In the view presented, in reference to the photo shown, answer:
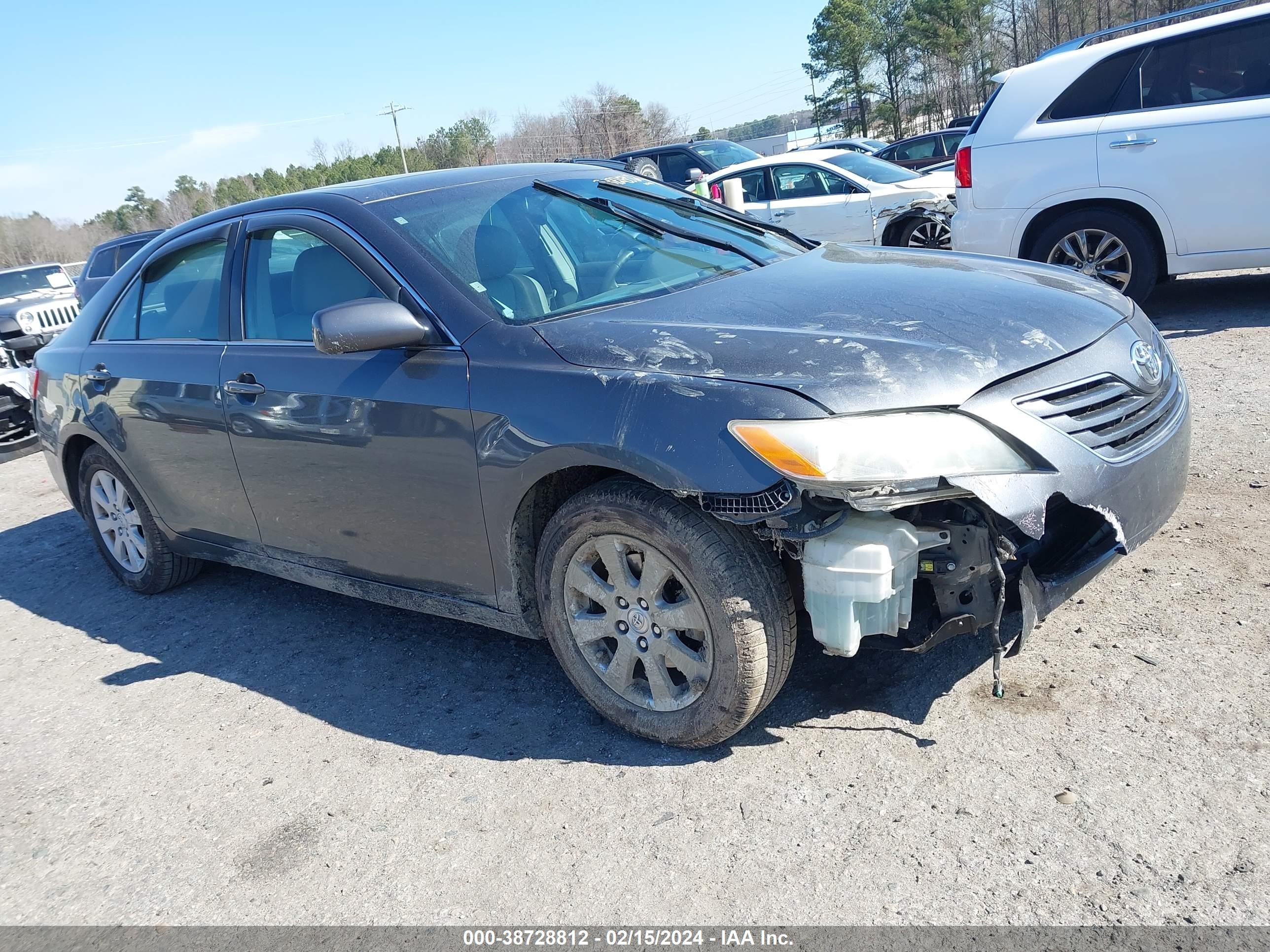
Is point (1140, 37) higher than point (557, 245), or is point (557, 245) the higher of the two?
point (1140, 37)

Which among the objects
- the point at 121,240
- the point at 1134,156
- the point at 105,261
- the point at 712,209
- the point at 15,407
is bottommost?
the point at 15,407

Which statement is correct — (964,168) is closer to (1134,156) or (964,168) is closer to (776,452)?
(1134,156)

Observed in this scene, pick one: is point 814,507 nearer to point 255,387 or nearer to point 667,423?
point 667,423

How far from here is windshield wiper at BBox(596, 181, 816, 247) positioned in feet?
13.8

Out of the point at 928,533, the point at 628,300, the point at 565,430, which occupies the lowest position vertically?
the point at 928,533

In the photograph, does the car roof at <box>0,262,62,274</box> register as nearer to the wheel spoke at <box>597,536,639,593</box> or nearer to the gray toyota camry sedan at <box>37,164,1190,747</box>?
the gray toyota camry sedan at <box>37,164,1190,747</box>

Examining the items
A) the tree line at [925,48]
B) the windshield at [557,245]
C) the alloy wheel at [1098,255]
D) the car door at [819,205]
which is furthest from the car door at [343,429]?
the tree line at [925,48]

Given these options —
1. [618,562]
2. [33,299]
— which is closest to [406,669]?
[618,562]

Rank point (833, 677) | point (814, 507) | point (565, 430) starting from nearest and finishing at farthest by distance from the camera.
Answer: point (814, 507) < point (565, 430) < point (833, 677)

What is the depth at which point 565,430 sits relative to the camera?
2.86 meters

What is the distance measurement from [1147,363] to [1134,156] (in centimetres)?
464

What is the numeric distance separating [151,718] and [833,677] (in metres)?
2.53

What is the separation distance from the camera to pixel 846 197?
37.9 ft

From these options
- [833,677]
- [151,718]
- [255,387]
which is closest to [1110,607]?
[833,677]
